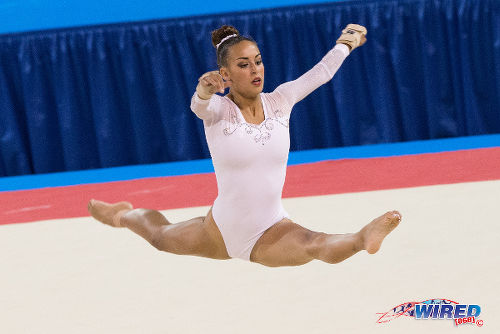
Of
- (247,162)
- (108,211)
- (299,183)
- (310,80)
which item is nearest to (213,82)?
(247,162)

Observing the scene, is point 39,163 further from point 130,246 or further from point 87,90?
point 130,246

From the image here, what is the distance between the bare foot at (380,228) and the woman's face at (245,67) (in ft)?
2.45

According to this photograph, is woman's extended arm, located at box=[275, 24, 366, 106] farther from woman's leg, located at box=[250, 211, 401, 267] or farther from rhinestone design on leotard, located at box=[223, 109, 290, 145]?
woman's leg, located at box=[250, 211, 401, 267]

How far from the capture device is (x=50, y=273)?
4211mm

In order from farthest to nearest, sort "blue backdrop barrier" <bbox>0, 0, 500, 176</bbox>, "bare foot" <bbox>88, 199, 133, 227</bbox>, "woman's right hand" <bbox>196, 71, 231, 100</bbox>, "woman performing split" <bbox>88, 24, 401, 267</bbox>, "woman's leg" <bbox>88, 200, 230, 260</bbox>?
"blue backdrop barrier" <bbox>0, 0, 500, 176</bbox>, "bare foot" <bbox>88, 199, 133, 227</bbox>, "woman's leg" <bbox>88, 200, 230, 260</bbox>, "woman performing split" <bbox>88, 24, 401, 267</bbox>, "woman's right hand" <bbox>196, 71, 231, 100</bbox>

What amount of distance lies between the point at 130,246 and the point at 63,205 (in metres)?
1.77

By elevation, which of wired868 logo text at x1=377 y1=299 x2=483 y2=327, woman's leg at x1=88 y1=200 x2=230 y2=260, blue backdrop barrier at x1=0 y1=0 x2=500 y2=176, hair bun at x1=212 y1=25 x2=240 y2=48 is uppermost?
blue backdrop barrier at x1=0 y1=0 x2=500 y2=176

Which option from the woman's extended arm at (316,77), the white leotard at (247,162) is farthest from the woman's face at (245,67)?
the woman's extended arm at (316,77)

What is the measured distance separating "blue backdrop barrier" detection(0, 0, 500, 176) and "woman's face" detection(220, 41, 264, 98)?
4.23 metres

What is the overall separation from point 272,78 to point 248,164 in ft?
14.4

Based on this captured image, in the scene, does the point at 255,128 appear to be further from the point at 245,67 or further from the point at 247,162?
the point at 245,67

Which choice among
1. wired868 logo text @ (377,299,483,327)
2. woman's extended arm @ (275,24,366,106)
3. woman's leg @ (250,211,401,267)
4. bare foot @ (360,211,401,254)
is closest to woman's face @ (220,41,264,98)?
woman's extended arm @ (275,24,366,106)

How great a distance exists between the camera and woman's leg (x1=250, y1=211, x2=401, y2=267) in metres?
2.48

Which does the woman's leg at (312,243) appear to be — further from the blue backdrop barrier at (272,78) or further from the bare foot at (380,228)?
the blue backdrop barrier at (272,78)
